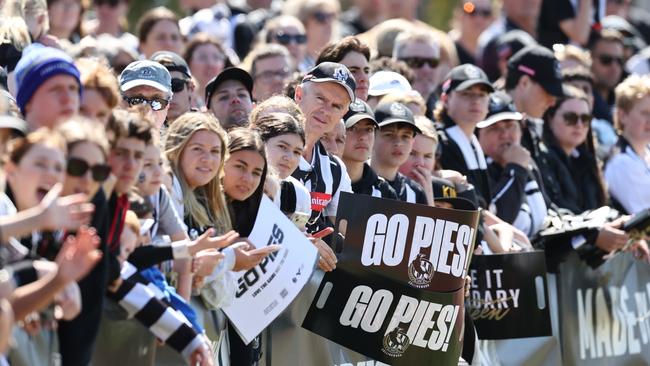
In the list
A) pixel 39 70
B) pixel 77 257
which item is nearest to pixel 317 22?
pixel 39 70

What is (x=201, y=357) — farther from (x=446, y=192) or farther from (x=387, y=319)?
(x=446, y=192)

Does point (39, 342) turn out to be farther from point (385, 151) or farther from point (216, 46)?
point (216, 46)

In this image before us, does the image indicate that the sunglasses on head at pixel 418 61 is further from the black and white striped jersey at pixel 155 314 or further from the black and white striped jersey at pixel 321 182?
the black and white striped jersey at pixel 155 314

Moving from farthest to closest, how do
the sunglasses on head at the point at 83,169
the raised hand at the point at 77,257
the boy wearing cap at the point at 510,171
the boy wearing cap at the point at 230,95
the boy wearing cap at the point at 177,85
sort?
1. the boy wearing cap at the point at 510,171
2. the boy wearing cap at the point at 230,95
3. the boy wearing cap at the point at 177,85
4. the sunglasses on head at the point at 83,169
5. the raised hand at the point at 77,257

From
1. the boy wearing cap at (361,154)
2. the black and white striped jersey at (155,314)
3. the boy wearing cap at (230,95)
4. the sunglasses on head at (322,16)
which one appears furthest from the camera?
the sunglasses on head at (322,16)

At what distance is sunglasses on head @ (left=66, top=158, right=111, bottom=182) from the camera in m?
5.28

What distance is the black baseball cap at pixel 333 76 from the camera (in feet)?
27.3

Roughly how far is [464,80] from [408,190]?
168 cm

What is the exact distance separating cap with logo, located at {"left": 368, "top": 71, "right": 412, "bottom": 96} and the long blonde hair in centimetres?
308

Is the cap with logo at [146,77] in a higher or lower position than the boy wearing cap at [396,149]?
higher

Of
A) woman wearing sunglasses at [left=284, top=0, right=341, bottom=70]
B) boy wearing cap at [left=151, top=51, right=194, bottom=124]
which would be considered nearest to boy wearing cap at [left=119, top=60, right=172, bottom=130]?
boy wearing cap at [left=151, top=51, right=194, bottom=124]

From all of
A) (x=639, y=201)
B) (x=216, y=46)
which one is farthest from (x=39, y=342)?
(x=639, y=201)

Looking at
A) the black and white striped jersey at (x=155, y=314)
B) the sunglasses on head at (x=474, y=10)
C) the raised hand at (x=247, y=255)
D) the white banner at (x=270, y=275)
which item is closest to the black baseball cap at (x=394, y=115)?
the white banner at (x=270, y=275)

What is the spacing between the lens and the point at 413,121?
8.94 meters
